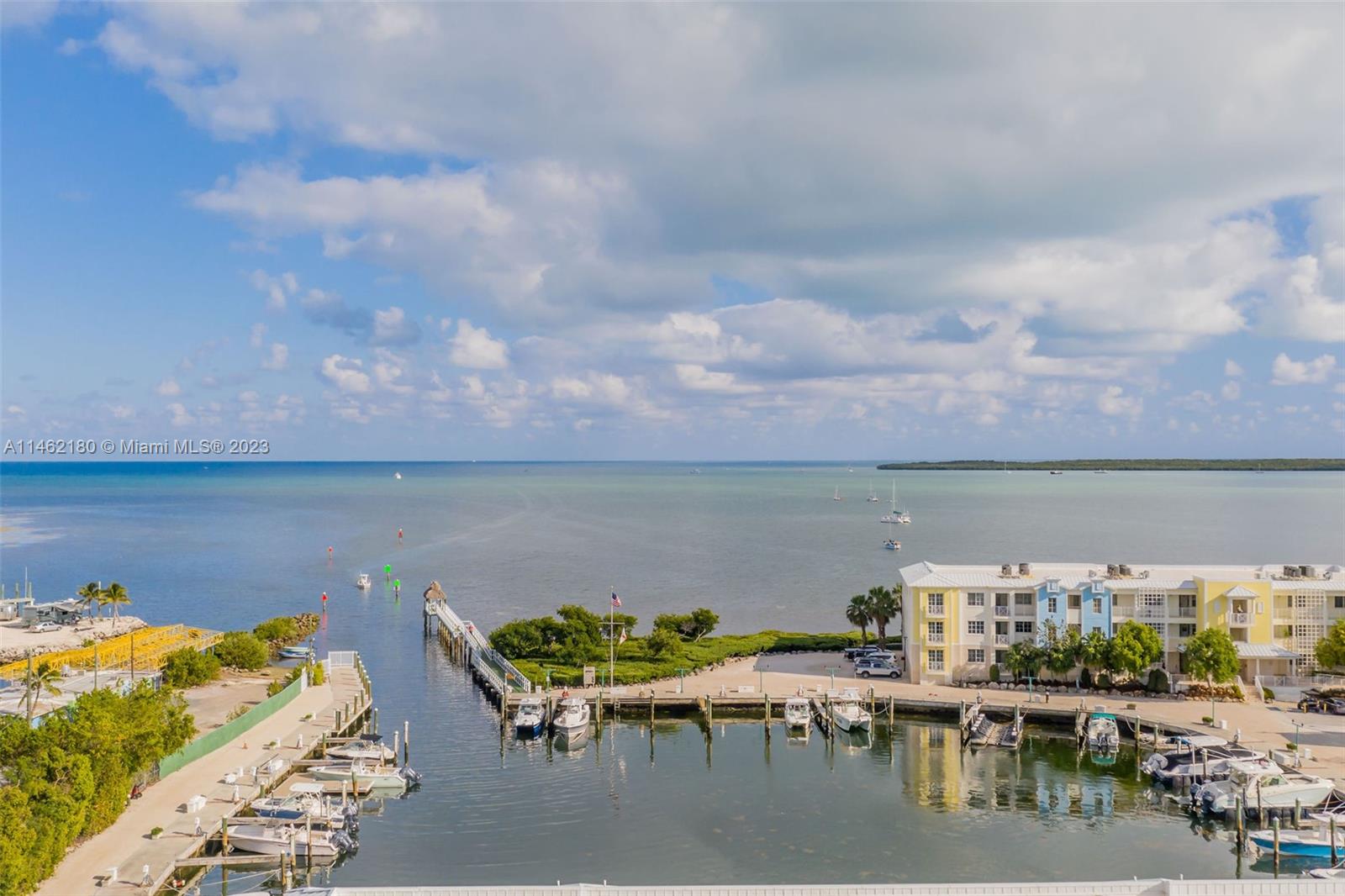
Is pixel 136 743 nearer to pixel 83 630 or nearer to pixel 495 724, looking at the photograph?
pixel 495 724

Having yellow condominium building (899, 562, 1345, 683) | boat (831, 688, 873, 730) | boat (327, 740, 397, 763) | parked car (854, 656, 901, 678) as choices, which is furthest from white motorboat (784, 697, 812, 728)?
boat (327, 740, 397, 763)

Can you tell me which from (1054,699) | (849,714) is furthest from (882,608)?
→ (849,714)

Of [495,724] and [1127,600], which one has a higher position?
[1127,600]

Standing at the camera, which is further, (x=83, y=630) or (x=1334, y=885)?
(x=83, y=630)

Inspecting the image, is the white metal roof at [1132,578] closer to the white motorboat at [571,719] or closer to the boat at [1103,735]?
the boat at [1103,735]

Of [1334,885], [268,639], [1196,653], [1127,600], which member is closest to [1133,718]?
[1196,653]

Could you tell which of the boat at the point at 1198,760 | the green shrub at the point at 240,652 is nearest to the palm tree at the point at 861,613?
the boat at the point at 1198,760

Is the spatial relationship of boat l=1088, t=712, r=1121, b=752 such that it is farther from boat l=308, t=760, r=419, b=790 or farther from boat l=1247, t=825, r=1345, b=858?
boat l=308, t=760, r=419, b=790
